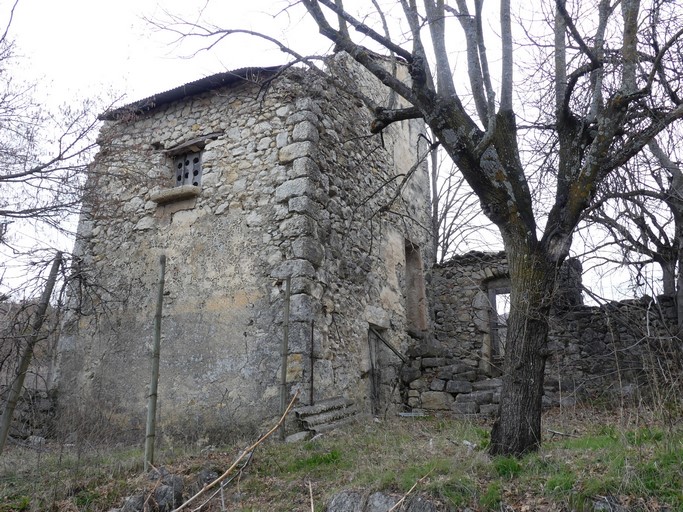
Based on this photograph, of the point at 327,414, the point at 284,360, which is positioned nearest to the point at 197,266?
the point at 284,360

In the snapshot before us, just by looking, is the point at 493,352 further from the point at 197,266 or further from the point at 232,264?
the point at 197,266

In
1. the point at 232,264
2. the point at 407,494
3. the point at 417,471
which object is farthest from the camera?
the point at 232,264

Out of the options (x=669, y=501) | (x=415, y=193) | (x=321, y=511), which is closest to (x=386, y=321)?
(x=415, y=193)

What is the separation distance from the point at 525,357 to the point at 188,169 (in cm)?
551

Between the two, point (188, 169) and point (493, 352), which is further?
point (493, 352)

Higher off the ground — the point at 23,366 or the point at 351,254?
the point at 351,254

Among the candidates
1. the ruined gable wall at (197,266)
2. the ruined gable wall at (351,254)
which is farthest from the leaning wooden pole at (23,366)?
the ruined gable wall at (351,254)

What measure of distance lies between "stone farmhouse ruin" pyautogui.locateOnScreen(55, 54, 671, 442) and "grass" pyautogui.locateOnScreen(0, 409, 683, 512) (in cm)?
119

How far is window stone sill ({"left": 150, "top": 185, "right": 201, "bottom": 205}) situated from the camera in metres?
7.79

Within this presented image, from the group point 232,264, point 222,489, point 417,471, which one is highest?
point 232,264

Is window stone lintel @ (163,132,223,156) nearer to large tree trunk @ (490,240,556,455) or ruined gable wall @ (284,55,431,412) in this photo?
ruined gable wall @ (284,55,431,412)

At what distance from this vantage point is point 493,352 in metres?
11.1

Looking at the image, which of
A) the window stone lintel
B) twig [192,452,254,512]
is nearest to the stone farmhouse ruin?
the window stone lintel

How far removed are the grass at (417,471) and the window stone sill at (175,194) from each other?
3.36 m
